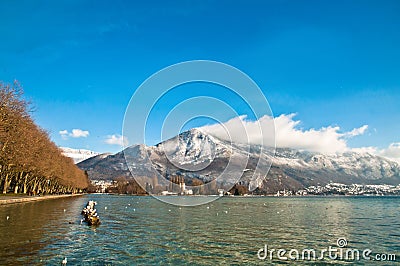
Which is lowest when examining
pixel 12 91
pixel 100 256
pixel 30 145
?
pixel 100 256

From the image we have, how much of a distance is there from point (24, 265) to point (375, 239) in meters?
27.5

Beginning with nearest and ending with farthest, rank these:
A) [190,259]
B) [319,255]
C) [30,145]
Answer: [190,259], [319,255], [30,145]

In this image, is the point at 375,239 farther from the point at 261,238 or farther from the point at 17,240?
the point at 17,240

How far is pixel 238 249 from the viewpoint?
22.4 m

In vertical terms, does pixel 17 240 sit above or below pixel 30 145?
below

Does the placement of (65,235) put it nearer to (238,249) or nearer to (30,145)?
(238,249)

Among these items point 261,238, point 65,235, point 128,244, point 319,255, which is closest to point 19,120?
point 65,235

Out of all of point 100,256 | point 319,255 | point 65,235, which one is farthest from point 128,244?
point 319,255

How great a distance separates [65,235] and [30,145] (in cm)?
4384

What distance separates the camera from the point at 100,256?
752 inches

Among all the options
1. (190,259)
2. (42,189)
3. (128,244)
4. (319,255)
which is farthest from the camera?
(42,189)

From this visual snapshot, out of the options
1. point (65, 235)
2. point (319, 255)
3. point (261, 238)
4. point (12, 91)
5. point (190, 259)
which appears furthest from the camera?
point (12, 91)

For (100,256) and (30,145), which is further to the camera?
(30,145)

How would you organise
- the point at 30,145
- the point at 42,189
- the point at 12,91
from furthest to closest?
the point at 42,189 < the point at 30,145 < the point at 12,91
